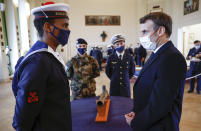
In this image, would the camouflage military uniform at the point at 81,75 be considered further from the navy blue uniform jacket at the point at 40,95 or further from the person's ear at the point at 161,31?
the person's ear at the point at 161,31


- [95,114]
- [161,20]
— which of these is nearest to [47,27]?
[161,20]

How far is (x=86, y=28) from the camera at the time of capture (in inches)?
534

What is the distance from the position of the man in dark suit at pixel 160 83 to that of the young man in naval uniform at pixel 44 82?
0.62 metres

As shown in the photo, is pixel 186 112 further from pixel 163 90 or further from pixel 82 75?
pixel 163 90

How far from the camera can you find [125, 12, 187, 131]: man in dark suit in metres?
0.98

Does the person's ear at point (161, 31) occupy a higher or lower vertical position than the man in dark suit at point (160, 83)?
higher

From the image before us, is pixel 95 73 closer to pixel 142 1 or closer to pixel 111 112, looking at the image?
pixel 111 112

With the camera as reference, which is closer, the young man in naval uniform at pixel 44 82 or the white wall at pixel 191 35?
the young man in naval uniform at pixel 44 82

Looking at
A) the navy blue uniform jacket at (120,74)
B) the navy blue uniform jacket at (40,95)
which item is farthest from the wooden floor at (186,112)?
the navy blue uniform jacket at (40,95)

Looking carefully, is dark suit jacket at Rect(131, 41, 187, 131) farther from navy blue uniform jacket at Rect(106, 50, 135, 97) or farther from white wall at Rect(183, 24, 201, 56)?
white wall at Rect(183, 24, 201, 56)

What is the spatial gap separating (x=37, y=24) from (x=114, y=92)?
204cm

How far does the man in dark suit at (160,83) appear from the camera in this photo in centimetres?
98

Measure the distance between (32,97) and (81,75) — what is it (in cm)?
166

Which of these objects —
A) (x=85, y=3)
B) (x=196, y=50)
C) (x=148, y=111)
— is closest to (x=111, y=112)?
(x=148, y=111)
